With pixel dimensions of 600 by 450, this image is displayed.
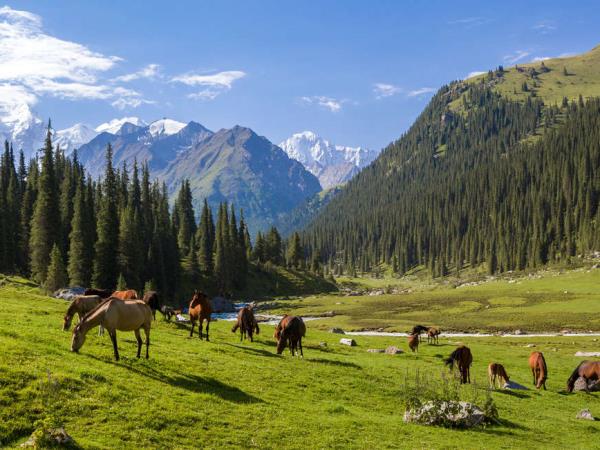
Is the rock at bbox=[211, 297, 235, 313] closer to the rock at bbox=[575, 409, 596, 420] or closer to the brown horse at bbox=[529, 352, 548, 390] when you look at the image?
the brown horse at bbox=[529, 352, 548, 390]

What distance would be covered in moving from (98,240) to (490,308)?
8696 cm

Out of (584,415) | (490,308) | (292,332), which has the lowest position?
(490,308)

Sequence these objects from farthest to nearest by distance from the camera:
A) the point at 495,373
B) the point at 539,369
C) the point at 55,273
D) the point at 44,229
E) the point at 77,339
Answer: the point at 44,229, the point at 55,273, the point at 539,369, the point at 495,373, the point at 77,339

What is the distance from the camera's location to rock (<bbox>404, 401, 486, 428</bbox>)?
2238 cm

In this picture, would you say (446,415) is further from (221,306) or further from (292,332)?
(221,306)

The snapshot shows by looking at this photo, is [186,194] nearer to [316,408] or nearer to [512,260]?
[512,260]

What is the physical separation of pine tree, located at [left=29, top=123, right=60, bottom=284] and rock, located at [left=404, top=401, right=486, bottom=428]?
87418 millimetres

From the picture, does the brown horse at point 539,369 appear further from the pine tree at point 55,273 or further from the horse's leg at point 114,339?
the pine tree at point 55,273

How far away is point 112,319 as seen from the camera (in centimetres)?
2144

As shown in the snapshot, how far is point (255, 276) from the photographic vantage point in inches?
6663

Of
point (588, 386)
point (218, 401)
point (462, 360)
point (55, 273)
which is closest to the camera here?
point (218, 401)

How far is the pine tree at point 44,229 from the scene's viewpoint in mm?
95188

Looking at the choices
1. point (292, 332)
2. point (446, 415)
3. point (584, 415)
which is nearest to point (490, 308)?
point (584, 415)

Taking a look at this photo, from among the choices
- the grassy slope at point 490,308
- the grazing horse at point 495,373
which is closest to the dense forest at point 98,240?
the grassy slope at point 490,308
